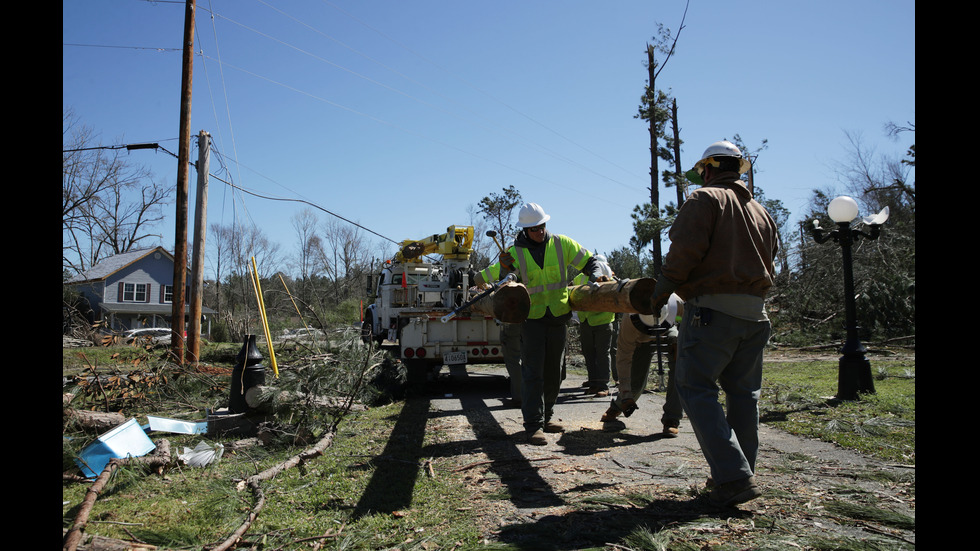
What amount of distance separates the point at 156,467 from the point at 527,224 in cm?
352

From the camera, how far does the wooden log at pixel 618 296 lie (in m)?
4.18

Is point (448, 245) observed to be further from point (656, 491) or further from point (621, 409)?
point (656, 491)

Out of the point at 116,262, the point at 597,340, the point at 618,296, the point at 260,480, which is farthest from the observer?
the point at 116,262

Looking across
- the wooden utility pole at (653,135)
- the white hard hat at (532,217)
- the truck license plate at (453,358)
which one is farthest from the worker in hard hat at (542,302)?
the wooden utility pole at (653,135)

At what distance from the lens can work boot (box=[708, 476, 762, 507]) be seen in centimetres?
305

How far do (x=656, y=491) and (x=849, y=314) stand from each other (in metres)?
5.20

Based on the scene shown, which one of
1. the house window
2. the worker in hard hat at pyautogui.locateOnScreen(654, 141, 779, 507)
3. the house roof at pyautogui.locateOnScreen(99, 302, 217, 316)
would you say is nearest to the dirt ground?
the worker in hard hat at pyautogui.locateOnScreen(654, 141, 779, 507)

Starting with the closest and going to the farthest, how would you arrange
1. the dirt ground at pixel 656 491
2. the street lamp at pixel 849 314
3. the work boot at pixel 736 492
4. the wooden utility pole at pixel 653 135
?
the dirt ground at pixel 656 491 → the work boot at pixel 736 492 → the street lamp at pixel 849 314 → the wooden utility pole at pixel 653 135

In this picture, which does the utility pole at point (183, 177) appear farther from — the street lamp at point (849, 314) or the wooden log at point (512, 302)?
the street lamp at point (849, 314)

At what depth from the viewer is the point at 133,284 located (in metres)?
40.7

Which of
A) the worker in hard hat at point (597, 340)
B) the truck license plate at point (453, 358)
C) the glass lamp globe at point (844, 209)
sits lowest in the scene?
the truck license plate at point (453, 358)

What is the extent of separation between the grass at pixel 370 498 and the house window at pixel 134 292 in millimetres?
39582

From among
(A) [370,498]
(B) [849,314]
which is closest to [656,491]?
(A) [370,498]

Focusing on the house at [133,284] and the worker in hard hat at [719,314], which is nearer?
the worker in hard hat at [719,314]
